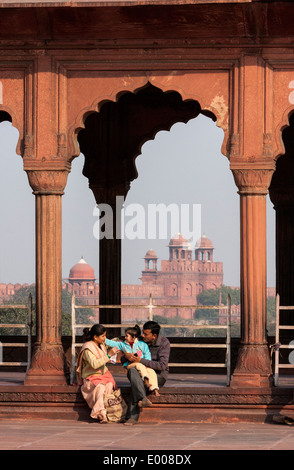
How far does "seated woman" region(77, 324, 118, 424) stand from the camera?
10.4 meters

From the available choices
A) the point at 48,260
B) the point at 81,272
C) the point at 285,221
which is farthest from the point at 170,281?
the point at 48,260

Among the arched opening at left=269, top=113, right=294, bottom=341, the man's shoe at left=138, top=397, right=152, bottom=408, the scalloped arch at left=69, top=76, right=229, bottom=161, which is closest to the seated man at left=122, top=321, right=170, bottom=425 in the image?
the man's shoe at left=138, top=397, right=152, bottom=408

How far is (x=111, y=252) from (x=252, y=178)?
13.0 feet

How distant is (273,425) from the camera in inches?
407

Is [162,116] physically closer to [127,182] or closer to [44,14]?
[127,182]

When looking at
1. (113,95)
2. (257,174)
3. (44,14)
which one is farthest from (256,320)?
(44,14)

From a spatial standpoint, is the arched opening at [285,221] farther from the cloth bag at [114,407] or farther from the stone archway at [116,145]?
the cloth bag at [114,407]

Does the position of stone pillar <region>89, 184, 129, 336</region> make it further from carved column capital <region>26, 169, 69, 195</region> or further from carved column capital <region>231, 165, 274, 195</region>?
carved column capital <region>231, 165, 274, 195</region>

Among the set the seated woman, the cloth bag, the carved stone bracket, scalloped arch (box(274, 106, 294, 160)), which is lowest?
the cloth bag

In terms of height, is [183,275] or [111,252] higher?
[183,275]

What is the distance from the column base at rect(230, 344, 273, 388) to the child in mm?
773

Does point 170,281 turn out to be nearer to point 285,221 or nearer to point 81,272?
point 81,272

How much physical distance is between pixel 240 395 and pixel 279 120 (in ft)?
8.80

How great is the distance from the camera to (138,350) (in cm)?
1066
